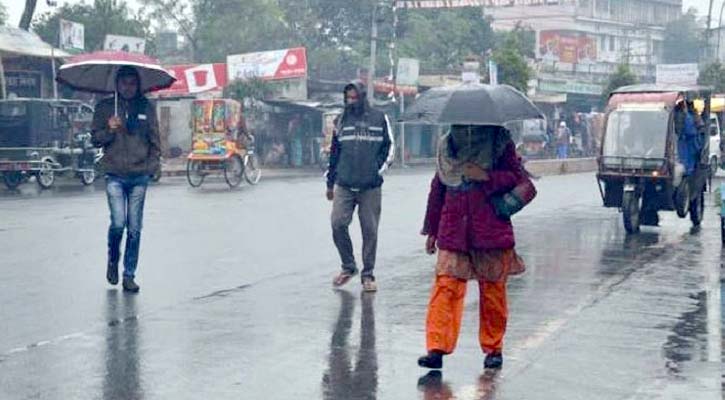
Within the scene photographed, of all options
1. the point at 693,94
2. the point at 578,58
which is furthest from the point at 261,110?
the point at 578,58

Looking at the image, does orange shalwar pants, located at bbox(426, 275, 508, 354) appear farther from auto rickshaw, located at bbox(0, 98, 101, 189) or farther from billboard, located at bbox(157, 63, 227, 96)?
billboard, located at bbox(157, 63, 227, 96)

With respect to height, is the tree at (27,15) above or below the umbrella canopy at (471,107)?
above

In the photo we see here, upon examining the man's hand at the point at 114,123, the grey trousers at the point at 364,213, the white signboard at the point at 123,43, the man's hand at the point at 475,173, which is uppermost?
the white signboard at the point at 123,43

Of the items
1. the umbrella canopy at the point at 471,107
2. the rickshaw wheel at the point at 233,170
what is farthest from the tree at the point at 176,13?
the umbrella canopy at the point at 471,107

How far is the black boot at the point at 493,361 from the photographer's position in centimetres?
779

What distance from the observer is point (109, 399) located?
264 inches

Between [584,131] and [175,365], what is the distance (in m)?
55.1

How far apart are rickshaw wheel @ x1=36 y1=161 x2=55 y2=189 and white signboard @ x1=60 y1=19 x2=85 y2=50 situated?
33.3 ft

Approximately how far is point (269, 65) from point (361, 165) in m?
34.4

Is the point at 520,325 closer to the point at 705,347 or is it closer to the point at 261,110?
the point at 705,347

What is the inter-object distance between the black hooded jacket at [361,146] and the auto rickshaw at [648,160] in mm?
Answer: 7742

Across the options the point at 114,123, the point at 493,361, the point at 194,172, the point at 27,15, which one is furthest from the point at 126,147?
the point at 27,15

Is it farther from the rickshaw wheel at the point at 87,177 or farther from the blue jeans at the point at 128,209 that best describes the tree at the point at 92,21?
the blue jeans at the point at 128,209

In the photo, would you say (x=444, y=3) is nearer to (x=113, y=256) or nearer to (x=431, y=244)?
(x=113, y=256)
